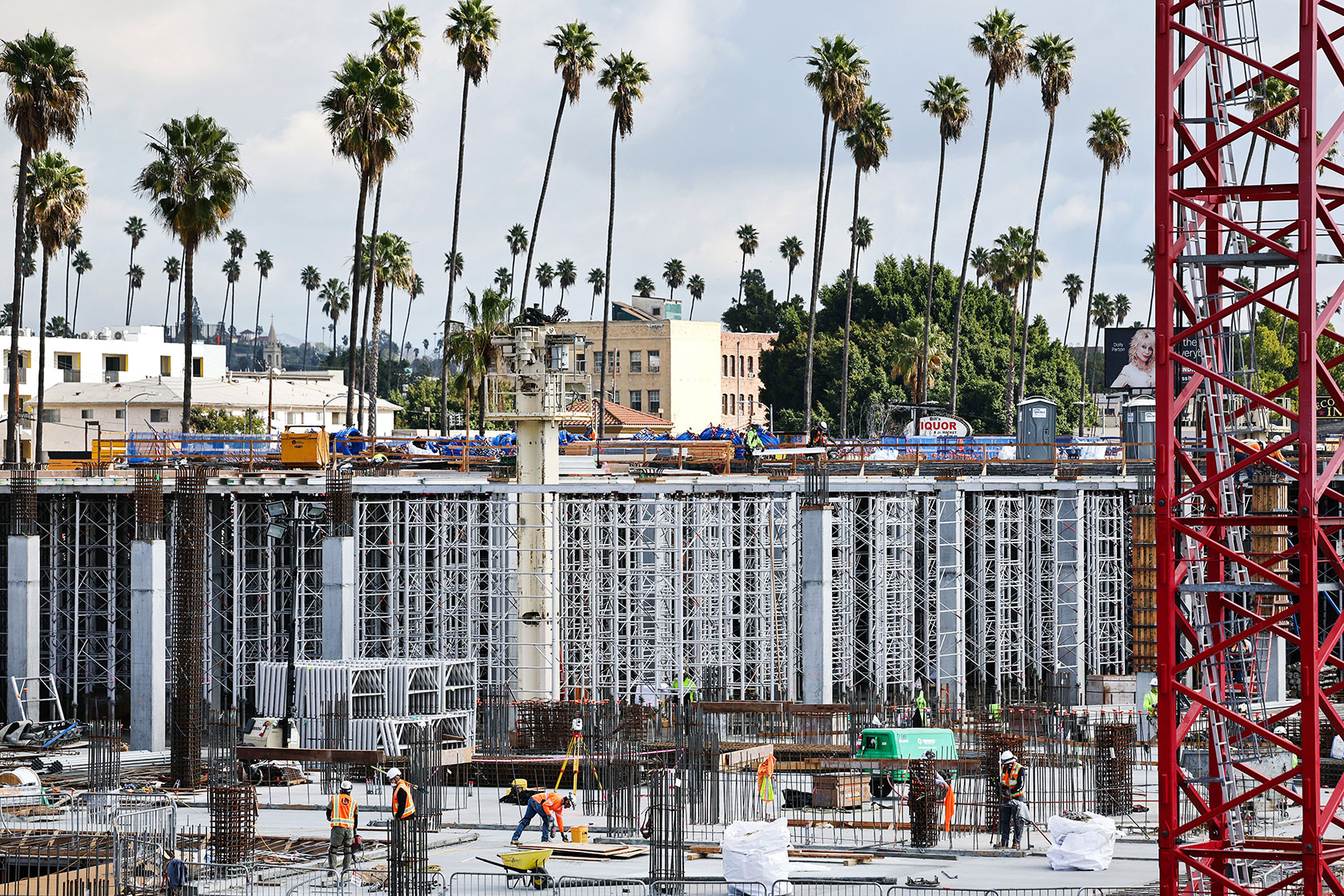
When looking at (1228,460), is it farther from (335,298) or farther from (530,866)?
(335,298)

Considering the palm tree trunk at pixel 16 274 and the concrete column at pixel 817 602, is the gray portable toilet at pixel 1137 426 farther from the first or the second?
the palm tree trunk at pixel 16 274

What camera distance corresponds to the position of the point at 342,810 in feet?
86.8

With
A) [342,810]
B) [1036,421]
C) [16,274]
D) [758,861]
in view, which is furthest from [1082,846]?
[16,274]

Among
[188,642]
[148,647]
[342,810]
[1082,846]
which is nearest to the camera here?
[342,810]

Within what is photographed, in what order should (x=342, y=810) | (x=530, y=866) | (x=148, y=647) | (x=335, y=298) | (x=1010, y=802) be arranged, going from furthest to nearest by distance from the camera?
(x=335, y=298), (x=148, y=647), (x=1010, y=802), (x=342, y=810), (x=530, y=866)

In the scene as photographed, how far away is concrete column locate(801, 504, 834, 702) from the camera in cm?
4194

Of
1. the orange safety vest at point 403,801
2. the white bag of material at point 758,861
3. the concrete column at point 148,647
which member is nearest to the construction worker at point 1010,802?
the white bag of material at point 758,861

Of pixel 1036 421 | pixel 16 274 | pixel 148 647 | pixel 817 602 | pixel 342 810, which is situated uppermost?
pixel 16 274

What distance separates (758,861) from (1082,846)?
5.74 m

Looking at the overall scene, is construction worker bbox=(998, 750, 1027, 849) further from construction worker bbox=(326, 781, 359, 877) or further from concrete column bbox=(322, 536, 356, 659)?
concrete column bbox=(322, 536, 356, 659)

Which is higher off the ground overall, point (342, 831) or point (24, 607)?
point (24, 607)

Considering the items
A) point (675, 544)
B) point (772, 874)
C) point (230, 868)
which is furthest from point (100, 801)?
point (675, 544)

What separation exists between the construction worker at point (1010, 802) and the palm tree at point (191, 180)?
116ft

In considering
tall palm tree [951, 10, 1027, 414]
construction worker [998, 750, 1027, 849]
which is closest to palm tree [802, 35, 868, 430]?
tall palm tree [951, 10, 1027, 414]
